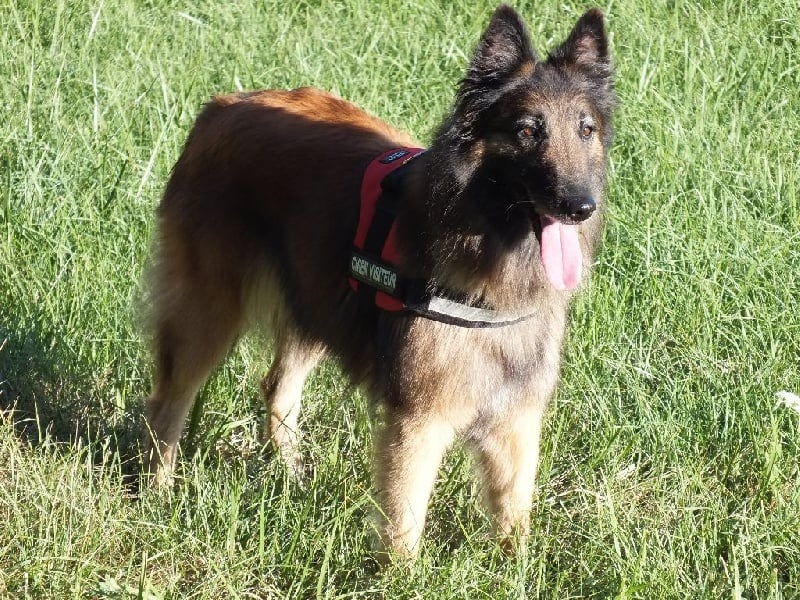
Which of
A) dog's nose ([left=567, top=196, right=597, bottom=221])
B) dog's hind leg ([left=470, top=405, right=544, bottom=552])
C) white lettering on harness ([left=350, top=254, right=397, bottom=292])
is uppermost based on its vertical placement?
dog's nose ([left=567, top=196, right=597, bottom=221])

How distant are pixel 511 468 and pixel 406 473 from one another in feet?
1.60

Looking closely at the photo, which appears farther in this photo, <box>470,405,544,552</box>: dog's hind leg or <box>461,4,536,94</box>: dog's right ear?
<box>470,405,544,552</box>: dog's hind leg

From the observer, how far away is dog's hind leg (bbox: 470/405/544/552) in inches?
156

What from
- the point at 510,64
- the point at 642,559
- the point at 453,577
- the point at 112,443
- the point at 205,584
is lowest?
the point at 112,443

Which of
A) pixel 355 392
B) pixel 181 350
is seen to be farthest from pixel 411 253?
pixel 181 350

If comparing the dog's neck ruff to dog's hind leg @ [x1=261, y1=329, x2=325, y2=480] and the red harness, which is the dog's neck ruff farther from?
dog's hind leg @ [x1=261, y1=329, x2=325, y2=480]

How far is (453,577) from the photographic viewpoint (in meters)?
3.59

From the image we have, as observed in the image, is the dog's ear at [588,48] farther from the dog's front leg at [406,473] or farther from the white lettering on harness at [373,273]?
the dog's front leg at [406,473]

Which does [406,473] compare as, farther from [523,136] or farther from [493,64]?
[493,64]

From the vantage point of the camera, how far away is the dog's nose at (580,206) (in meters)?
3.32

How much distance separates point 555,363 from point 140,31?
4828 mm

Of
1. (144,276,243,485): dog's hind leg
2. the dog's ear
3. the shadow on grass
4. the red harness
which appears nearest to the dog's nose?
the dog's ear

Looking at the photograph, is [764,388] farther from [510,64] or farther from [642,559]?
[510,64]

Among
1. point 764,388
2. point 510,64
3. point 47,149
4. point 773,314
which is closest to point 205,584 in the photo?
point 510,64
